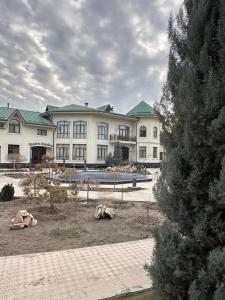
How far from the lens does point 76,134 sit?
3922 cm

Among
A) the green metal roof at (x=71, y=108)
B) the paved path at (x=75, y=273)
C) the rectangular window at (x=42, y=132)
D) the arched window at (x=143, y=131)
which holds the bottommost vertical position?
the paved path at (x=75, y=273)

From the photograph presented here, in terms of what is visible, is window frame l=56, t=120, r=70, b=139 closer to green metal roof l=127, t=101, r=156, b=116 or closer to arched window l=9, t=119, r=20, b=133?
arched window l=9, t=119, r=20, b=133

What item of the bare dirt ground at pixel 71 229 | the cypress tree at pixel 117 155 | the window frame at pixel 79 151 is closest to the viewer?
the bare dirt ground at pixel 71 229

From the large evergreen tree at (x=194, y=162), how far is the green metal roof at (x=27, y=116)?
33733 mm

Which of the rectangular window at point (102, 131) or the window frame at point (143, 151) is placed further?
the window frame at point (143, 151)

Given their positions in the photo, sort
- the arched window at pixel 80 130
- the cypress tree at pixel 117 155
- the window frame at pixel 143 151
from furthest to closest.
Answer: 1. the window frame at pixel 143 151
2. the arched window at pixel 80 130
3. the cypress tree at pixel 117 155

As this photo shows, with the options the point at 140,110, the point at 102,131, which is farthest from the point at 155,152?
the point at 102,131

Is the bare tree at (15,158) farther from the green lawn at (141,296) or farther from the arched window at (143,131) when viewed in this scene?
the green lawn at (141,296)

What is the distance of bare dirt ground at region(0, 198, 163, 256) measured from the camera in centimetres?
649

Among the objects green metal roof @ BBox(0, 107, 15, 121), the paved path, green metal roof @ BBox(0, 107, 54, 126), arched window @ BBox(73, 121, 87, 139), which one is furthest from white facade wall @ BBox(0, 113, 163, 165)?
the paved path

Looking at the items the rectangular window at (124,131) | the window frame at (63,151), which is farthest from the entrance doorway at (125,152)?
the window frame at (63,151)

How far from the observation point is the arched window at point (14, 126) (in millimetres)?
34844

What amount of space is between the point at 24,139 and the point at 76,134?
7159 millimetres

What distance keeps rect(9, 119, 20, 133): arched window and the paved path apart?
31481mm
